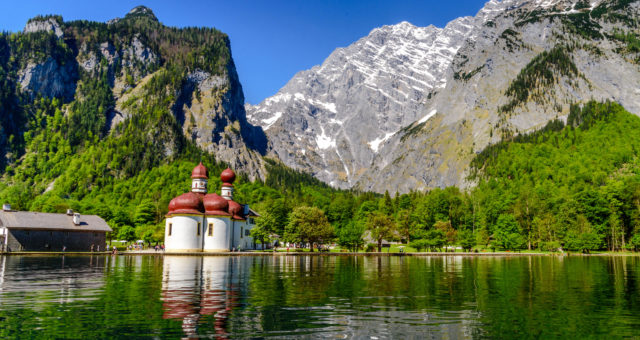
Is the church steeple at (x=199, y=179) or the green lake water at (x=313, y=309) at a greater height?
the church steeple at (x=199, y=179)

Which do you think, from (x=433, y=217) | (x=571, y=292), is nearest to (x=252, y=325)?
(x=571, y=292)

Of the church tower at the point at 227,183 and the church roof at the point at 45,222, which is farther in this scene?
the church tower at the point at 227,183

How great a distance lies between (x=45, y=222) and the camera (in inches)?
3629

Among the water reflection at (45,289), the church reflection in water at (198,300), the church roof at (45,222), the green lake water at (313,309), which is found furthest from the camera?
the church roof at (45,222)

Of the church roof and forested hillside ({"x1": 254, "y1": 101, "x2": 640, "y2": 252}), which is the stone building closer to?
the church roof

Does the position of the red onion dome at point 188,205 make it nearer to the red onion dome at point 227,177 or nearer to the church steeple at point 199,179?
the church steeple at point 199,179

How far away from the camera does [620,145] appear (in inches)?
6757

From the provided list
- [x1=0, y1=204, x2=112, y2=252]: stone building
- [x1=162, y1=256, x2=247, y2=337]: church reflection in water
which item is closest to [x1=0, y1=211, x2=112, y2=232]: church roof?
[x1=0, y1=204, x2=112, y2=252]: stone building

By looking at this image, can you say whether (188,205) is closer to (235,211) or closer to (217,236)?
(217,236)

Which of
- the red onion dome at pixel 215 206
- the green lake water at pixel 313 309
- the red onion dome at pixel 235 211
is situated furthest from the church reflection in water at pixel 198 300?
the red onion dome at pixel 235 211

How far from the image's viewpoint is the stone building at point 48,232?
86938mm

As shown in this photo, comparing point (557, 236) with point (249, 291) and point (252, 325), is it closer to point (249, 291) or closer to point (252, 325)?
point (249, 291)

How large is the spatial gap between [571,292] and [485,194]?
469ft

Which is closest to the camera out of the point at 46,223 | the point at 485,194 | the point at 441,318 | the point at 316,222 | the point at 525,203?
the point at 441,318
